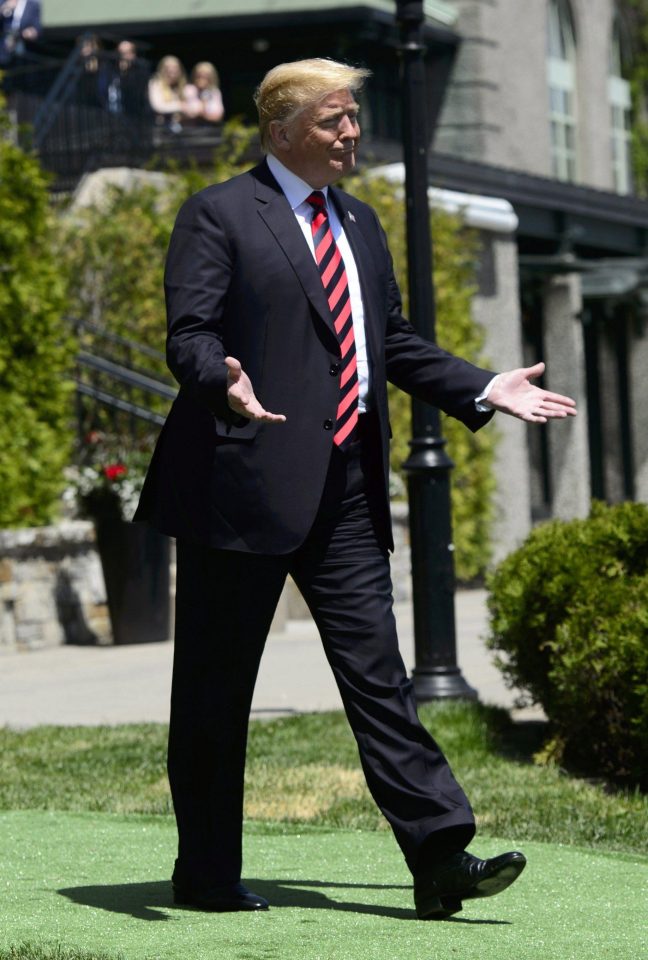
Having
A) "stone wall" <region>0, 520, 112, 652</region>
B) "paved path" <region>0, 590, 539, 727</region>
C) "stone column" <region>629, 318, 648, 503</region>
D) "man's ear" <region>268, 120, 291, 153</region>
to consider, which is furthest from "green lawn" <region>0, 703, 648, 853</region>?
"stone column" <region>629, 318, 648, 503</region>

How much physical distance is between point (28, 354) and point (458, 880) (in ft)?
28.0

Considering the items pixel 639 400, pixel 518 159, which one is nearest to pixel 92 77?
pixel 518 159

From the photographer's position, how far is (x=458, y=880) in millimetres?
4723

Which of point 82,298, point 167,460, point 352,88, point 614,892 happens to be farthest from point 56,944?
point 82,298

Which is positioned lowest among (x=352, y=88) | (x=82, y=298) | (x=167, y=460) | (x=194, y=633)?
(x=194, y=633)

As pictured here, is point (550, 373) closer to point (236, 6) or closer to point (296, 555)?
point (236, 6)

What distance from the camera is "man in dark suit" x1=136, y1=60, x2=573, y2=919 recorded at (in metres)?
4.74

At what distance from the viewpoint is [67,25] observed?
71.6 feet

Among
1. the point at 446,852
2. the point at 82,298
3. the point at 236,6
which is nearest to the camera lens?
the point at 446,852

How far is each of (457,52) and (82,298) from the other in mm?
7923

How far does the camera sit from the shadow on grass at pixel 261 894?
4977 millimetres

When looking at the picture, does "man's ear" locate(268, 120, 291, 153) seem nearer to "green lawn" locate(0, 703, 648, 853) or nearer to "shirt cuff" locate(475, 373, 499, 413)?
"shirt cuff" locate(475, 373, 499, 413)

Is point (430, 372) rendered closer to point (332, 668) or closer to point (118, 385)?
point (332, 668)

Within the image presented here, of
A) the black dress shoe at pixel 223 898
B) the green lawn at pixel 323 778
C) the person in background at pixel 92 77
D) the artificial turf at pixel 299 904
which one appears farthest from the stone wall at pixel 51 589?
the black dress shoe at pixel 223 898
